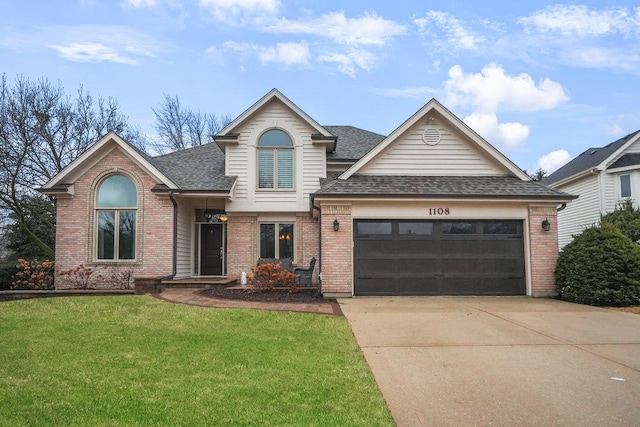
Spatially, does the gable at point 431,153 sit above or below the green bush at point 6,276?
above

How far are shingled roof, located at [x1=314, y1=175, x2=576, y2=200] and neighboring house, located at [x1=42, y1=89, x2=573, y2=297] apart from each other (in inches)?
1.7

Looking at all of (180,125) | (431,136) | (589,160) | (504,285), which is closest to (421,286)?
(504,285)

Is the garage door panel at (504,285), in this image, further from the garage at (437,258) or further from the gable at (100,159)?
the gable at (100,159)

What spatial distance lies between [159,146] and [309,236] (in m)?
26.6

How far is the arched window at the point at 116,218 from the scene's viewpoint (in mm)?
14445

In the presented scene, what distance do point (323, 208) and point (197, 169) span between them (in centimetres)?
671

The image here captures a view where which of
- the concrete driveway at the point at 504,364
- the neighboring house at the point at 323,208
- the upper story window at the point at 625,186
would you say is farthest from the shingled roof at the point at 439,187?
the upper story window at the point at 625,186

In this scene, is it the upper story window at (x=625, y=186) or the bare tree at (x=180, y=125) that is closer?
the upper story window at (x=625, y=186)

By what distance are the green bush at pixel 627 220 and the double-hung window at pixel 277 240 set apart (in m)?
12.0

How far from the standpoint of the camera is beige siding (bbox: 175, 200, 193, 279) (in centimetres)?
1497

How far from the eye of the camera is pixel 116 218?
47.7 feet

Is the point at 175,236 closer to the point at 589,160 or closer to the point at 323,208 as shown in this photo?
the point at 323,208

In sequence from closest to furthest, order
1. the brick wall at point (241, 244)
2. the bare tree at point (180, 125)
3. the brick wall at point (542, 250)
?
the brick wall at point (542, 250) → the brick wall at point (241, 244) → the bare tree at point (180, 125)

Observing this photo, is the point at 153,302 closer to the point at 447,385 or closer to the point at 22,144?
the point at 447,385
